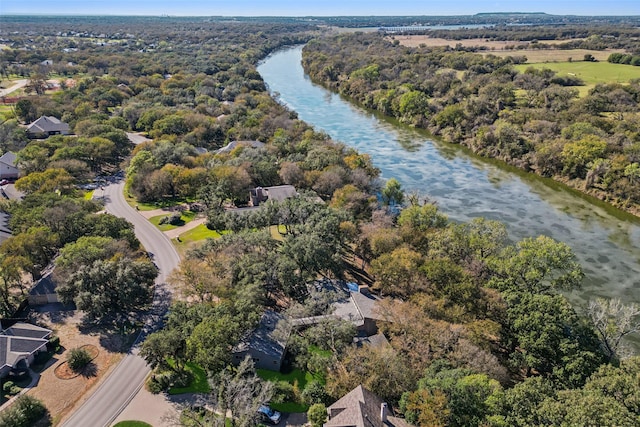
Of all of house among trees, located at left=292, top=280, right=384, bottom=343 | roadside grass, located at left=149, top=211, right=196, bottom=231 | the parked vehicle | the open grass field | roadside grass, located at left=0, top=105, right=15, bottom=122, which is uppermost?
the open grass field

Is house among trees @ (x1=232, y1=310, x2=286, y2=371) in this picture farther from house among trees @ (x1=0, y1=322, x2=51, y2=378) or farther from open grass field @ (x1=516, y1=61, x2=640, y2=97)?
open grass field @ (x1=516, y1=61, x2=640, y2=97)

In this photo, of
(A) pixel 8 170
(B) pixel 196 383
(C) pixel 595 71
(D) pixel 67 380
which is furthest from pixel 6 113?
(C) pixel 595 71

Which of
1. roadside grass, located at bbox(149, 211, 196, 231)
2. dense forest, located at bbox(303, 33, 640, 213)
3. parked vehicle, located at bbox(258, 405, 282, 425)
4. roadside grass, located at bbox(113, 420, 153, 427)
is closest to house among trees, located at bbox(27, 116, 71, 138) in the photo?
roadside grass, located at bbox(149, 211, 196, 231)

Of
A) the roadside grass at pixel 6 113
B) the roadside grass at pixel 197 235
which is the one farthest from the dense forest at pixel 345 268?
the roadside grass at pixel 6 113

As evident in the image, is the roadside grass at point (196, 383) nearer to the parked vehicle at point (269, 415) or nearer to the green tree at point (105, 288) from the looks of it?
the parked vehicle at point (269, 415)

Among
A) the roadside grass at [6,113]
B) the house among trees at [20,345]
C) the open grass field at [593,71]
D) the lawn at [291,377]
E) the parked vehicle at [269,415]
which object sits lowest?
the lawn at [291,377]

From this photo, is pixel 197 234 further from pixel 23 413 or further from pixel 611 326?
pixel 611 326
